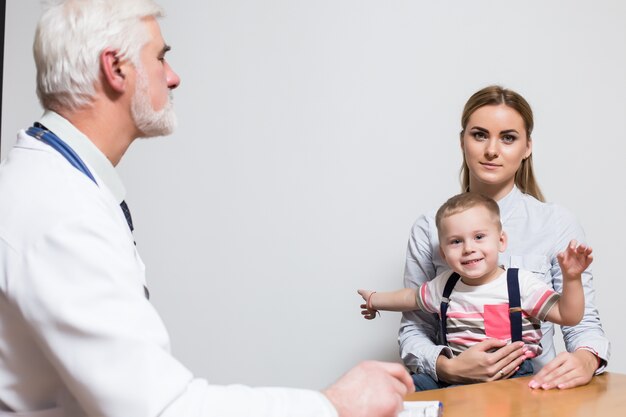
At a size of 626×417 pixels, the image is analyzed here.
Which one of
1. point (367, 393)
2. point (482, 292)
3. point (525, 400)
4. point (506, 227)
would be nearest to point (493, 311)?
point (482, 292)

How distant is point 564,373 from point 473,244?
1.54ft

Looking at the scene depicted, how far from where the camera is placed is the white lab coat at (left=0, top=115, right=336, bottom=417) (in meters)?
1.18

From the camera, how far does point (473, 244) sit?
2262 mm

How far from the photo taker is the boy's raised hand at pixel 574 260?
6.47 feet

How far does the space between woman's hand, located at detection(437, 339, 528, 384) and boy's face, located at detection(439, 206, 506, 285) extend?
8.0 inches

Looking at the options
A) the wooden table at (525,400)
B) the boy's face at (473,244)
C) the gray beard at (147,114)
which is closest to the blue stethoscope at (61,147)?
the gray beard at (147,114)

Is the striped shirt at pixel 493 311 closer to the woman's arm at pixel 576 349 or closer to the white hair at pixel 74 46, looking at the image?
the woman's arm at pixel 576 349

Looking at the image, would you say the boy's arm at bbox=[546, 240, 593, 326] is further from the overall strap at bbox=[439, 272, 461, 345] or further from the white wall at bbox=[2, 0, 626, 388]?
the white wall at bbox=[2, 0, 626, 388]

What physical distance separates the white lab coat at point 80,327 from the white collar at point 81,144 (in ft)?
0.67

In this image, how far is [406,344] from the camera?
2.54m

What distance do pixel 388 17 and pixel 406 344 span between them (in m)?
1.46

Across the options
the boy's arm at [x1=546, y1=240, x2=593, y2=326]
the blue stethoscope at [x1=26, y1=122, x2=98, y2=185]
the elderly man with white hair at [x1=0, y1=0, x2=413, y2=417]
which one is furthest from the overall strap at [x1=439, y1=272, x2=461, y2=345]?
the blue stethoscope at [x1=26, y1=122, x2=98, y2=185]

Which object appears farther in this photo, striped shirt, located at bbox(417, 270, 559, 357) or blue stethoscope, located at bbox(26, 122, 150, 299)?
striped shirt, located at bbox(417, 270, 559, 357)

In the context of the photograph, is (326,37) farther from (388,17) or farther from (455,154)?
(455,154)
